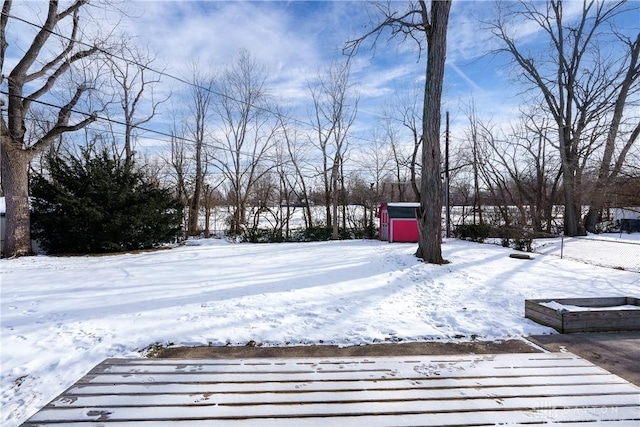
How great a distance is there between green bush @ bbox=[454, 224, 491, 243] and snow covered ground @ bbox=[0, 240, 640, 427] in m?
4.86

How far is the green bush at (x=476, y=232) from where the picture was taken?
12.9 meters

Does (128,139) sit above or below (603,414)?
above

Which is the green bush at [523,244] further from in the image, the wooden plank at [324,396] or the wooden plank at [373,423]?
the wooden plank at [373,423]

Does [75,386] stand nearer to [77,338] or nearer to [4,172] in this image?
[77,338]

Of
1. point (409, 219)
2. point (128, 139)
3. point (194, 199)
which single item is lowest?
point (409, 219)

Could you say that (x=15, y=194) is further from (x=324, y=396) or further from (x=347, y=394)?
(x=347, y=394)

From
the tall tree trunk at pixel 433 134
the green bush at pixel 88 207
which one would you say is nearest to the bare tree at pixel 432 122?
the tall tree trunk at pixel 433 134

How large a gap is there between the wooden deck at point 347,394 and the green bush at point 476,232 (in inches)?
449

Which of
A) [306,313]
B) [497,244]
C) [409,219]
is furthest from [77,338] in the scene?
[497,244]

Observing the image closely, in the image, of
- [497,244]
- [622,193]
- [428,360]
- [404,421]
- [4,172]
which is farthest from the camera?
[497,244]

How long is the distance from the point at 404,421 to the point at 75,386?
2.22 meters

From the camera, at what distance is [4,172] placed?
873cm

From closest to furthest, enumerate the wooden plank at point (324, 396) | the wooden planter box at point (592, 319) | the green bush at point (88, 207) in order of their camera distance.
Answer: the wooden plank at point (324, 396), the wooden planter box at point (592, 319), the green bush at point (88, 207)

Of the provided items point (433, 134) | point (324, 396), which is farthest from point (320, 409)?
point (433, 134)
